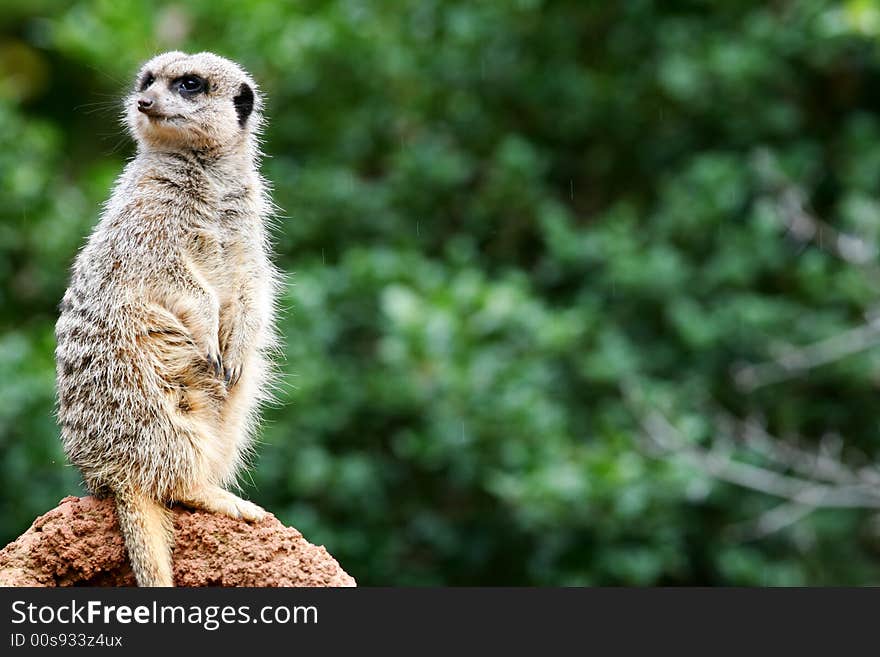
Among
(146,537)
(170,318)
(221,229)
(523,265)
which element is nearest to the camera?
(146,537)

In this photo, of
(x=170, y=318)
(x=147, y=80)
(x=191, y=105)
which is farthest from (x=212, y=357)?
(x=147, y=80)

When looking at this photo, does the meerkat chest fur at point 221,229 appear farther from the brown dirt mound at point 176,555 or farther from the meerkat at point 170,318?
the brown dirt mound at point 176,555

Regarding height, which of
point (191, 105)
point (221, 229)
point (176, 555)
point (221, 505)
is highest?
point (191, 105)

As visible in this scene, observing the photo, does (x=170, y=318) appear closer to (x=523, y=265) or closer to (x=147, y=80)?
(x=147, y=80)

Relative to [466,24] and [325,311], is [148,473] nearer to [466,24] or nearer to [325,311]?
[325,311]

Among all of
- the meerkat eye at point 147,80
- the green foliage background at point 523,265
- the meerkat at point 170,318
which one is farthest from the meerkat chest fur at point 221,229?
the green foliage background at point 523,265

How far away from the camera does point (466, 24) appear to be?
18.7 ft

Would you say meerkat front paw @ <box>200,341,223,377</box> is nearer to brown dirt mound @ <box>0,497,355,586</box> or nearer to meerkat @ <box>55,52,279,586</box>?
meerkat @ <box>55,52,279,586</box>

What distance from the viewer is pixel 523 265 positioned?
6191 mm

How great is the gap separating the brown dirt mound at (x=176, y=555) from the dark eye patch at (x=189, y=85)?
863mm

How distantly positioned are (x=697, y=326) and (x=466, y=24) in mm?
1799

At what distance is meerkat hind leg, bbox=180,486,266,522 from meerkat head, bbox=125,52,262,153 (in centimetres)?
73

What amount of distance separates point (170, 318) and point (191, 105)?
0.50 metres

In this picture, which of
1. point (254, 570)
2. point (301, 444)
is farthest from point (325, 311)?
point (254, 570)
